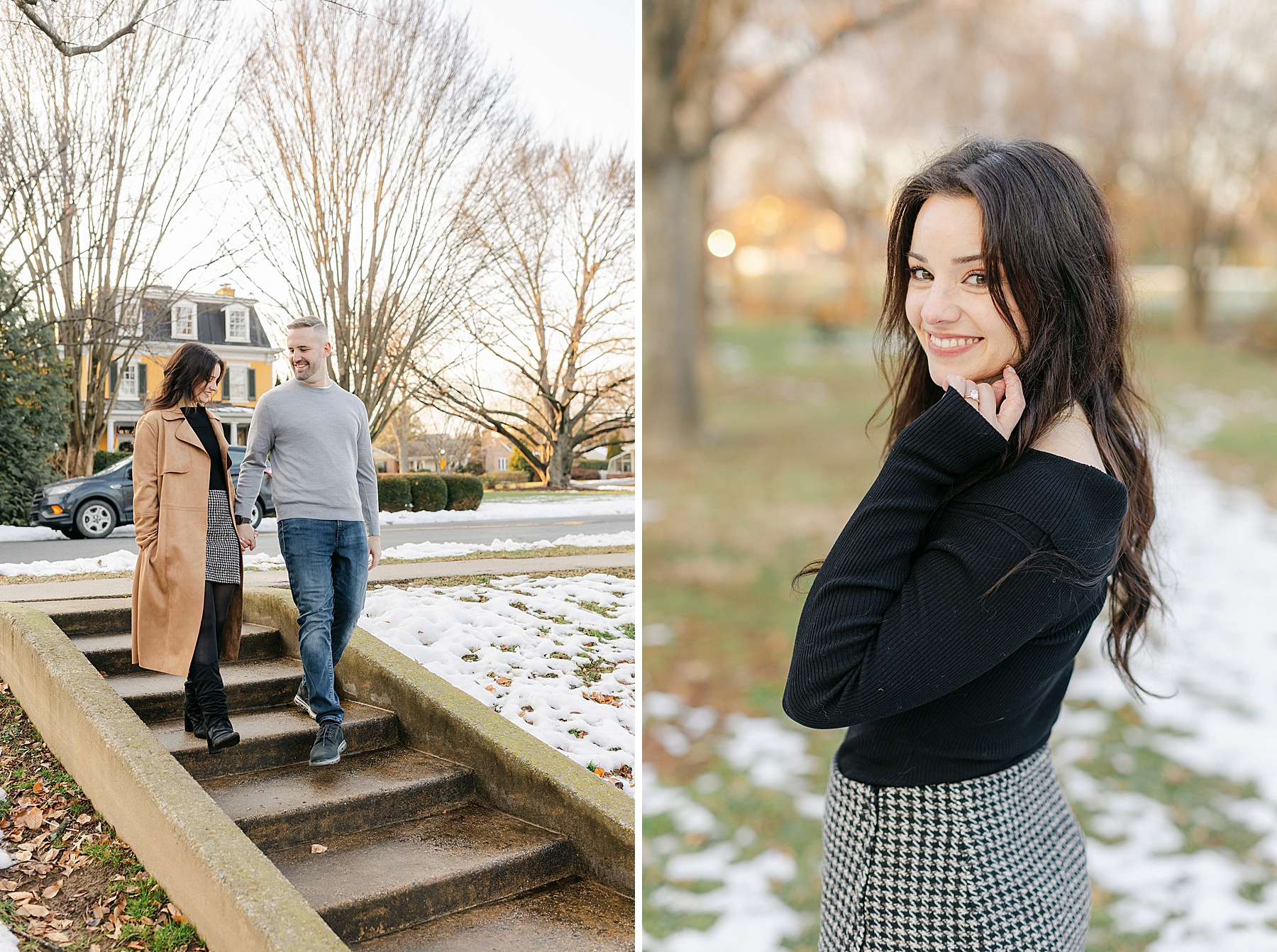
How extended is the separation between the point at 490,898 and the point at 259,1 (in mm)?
2428

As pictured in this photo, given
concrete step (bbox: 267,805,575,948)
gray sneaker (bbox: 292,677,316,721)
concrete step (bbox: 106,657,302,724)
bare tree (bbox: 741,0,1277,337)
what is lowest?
concrete step (bbox: 267,805,575,948)

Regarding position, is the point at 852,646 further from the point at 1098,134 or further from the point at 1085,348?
the point at 1098,134

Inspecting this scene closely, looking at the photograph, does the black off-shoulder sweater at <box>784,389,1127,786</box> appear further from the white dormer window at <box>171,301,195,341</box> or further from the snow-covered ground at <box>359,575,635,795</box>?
the snow-covered ground at <box>359,575,635,795</box>

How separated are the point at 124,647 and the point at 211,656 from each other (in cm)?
21

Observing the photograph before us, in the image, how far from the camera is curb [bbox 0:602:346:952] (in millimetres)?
1990

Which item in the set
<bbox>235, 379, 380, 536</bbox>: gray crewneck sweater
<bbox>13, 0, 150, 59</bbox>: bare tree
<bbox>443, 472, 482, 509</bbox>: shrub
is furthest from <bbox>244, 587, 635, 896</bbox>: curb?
<bbox>13, 0, 150, 59</bbox>: bare tree

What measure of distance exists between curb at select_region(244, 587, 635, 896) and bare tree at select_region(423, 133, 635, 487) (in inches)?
29.2

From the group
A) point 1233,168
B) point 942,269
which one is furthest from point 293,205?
point 1233,168

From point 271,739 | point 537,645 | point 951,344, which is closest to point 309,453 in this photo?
point 271,739

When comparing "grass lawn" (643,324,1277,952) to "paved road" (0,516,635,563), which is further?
"grass lawn" (643,324,1277,952)

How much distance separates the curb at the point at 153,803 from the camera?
1.99 meters

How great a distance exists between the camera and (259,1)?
2527mm

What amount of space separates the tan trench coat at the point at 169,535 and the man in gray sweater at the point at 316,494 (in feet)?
0.43

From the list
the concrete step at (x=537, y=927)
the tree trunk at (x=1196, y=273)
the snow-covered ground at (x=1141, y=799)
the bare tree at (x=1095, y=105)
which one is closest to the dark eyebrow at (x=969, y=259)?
the snow-covered ground at (x=1141, y=799)
